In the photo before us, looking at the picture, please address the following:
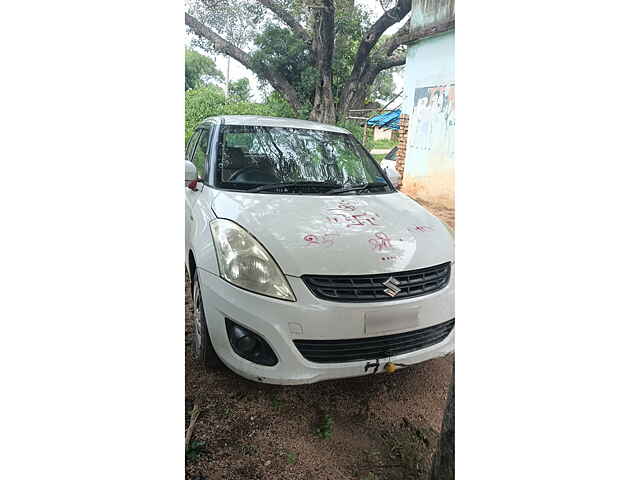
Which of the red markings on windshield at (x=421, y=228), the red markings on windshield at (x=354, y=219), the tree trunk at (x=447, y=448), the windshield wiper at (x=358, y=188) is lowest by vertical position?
the tree trunk at (x=447, y=448)

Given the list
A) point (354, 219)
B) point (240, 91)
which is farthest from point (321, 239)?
point (240, 91)

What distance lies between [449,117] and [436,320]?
3.36 ft

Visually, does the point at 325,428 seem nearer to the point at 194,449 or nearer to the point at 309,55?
the point at 194,449

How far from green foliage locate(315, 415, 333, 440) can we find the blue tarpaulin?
4.84 ft

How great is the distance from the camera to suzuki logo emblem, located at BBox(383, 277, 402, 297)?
2.06 metres

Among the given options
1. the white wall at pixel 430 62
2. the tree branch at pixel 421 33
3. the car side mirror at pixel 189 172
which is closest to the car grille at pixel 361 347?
the car side mirror at pixel 189 172

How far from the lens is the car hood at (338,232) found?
2023 millimetres

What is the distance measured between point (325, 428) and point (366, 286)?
2.13 ft

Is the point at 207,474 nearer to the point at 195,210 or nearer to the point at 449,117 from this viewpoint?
the point at 195,210

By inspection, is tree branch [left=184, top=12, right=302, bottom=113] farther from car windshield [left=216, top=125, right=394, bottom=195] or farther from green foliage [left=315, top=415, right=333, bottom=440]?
green foliage [left=315, top=415, right=333, bottom=440]

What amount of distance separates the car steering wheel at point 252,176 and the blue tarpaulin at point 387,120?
25.5 inches

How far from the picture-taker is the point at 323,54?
7.95ft

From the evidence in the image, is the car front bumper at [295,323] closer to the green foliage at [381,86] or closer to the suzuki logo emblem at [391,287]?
the suzuki logo emblem at [391,287]

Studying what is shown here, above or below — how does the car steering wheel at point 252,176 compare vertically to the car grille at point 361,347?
above
